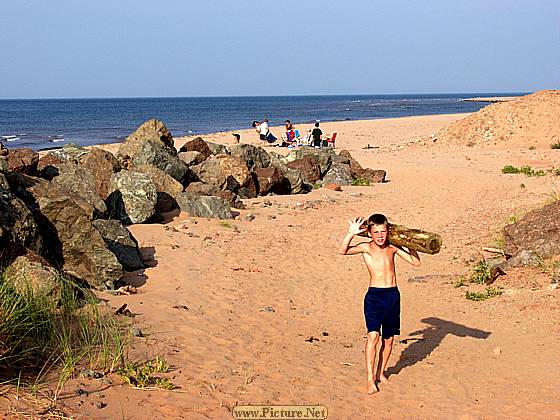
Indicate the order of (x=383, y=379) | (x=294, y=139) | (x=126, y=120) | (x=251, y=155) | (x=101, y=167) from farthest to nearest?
(x=126, y=120)
(x=294, y=139)
(x=251, y=155)
(x=101, y=167)
(x=383, y=379)

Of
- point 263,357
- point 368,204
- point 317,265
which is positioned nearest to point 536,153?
point 368,204

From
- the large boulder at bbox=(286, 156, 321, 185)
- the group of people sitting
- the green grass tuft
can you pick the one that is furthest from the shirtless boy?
the group of people sitting

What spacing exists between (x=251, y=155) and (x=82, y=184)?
784 cm

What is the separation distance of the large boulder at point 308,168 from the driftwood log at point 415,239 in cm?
1383

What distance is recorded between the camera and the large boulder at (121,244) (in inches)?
408

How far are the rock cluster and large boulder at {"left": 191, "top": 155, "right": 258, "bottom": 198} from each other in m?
0.03

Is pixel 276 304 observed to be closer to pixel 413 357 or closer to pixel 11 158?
pixel 413 357

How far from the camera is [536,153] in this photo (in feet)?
88.3

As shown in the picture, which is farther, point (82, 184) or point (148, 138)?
point (148, 138)

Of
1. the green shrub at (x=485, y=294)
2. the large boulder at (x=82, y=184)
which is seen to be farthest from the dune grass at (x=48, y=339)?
the green shrub at (x=485, y=294)

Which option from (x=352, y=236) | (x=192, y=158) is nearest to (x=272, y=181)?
(x=192, y=158)

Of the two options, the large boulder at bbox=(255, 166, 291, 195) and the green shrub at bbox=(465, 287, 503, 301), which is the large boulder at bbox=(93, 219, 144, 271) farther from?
the large boulder at bbox=(255, 166, 291, 195)

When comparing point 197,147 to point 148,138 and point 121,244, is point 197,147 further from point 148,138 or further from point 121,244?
point 121,244

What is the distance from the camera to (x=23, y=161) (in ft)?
46.0
